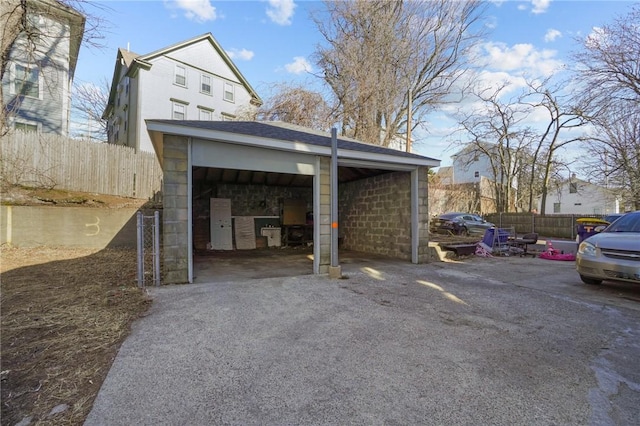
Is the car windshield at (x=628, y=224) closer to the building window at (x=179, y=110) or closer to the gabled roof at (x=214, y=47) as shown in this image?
the building window at (x=179, y=110)

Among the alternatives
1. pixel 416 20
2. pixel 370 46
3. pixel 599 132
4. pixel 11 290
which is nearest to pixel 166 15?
pixel 11 290

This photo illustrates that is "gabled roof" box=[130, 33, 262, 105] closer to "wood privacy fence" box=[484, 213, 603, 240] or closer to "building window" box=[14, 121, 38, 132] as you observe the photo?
"building window" box=[14, 121, 38, 132]

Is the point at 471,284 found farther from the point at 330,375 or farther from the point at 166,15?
the point at 166,15

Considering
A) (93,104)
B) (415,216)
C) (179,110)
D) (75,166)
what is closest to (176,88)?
(179,110)

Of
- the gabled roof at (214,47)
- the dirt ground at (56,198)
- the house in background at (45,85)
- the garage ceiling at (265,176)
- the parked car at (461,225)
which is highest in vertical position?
the gabled roof at (214,47)

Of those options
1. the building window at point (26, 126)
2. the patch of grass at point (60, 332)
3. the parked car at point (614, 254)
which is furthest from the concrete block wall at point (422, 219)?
the building window at point (26, 126)

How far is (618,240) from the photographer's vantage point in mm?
4930

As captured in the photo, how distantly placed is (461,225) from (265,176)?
11.2m

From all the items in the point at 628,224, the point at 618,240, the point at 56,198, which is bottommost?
the point at 618,240

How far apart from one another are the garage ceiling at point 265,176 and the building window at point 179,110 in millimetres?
9617

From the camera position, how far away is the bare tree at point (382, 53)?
18.1 m

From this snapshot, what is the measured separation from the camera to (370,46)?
18250mm

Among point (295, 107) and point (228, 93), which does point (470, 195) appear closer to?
point (295, 107)

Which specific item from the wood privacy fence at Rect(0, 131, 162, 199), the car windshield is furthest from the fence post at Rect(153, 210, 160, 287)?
the car windshield
